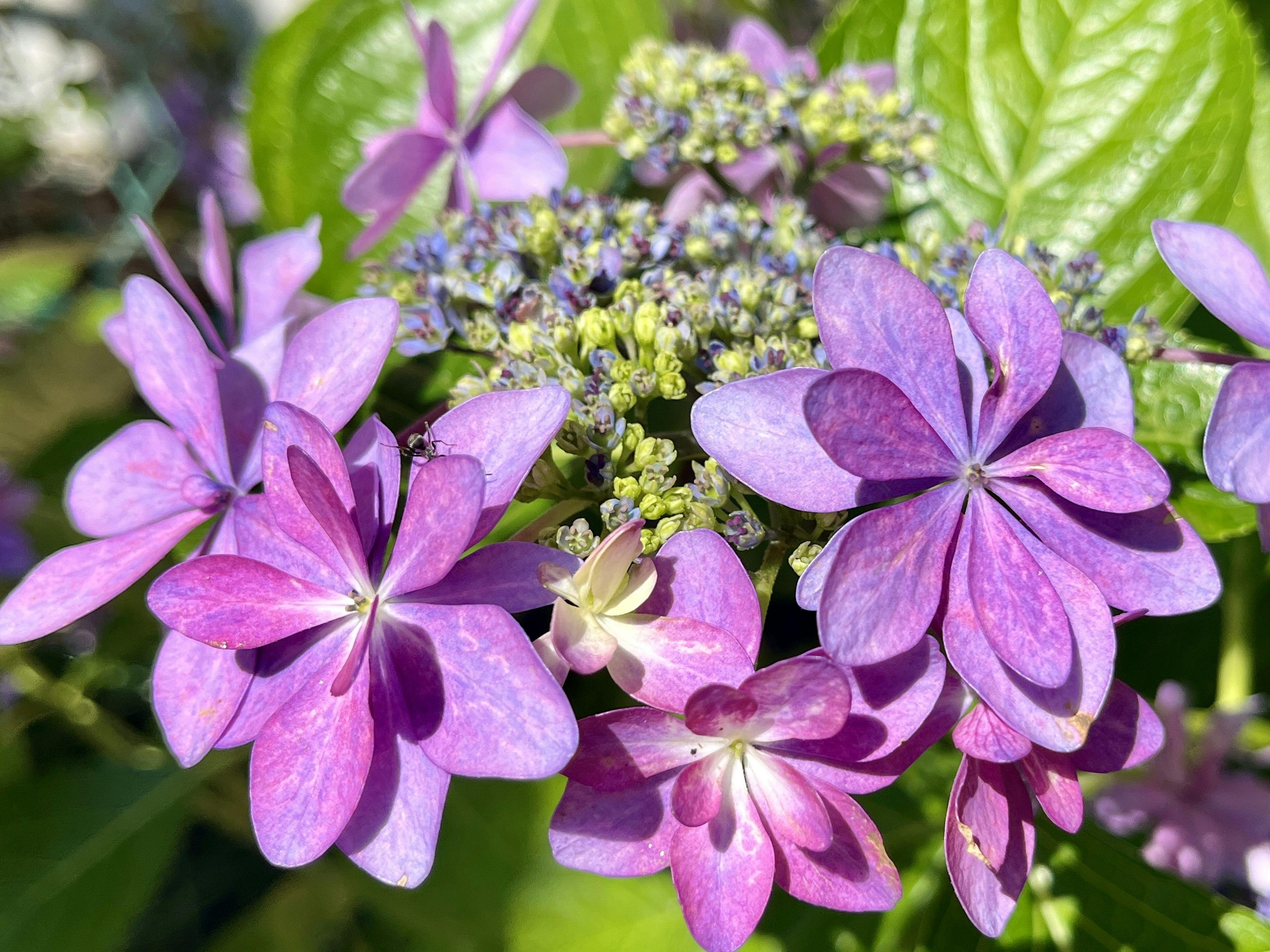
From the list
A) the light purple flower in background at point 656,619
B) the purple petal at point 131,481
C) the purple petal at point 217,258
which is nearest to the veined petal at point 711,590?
the light purple flower in background at point 656,619

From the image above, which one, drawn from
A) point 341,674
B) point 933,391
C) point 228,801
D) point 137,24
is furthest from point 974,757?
point 137,24

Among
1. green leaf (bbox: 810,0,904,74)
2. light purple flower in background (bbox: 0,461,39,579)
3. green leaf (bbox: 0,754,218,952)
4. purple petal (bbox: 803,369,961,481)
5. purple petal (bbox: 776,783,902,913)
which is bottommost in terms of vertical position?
green leaf (bbox: 0,754,218,952)

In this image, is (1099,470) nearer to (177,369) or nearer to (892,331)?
(892,331)

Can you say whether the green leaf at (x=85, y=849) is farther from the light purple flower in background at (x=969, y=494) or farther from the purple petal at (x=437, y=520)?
the light purple flower in background at (x=969, y=494)

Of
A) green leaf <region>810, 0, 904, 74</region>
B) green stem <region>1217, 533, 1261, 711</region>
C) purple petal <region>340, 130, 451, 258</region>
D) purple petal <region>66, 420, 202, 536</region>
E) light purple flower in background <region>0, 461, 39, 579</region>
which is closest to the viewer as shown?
purple petal <region>66, 420, 202, 536</region>

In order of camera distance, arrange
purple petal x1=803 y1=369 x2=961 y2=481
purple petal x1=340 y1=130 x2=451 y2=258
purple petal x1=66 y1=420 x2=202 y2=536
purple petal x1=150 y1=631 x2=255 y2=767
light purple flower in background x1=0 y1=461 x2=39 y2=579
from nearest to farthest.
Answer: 1. purple petal x1=803 y1=369 x2=961 y2=481
2. purple petal x1=150 y1=631 x2=255 y2=767
3. purple petal x1=66 y1=420 x2=202 y2=536
4. purple petal x1=340 y1=130 x2=451 y2=258
5. light purple flower in background x1=0 y1=461 x2=39 y2=579

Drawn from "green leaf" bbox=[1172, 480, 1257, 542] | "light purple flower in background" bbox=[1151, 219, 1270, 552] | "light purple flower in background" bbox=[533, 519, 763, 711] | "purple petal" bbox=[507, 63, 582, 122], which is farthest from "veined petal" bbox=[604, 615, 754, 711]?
"purple petal" bbox=[507, 63, 582, 122]

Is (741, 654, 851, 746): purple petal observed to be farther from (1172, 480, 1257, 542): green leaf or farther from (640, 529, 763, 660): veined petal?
(1172, 480, 1257, 542): green leaf

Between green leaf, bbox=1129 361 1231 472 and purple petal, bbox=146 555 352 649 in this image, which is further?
green leaf, bbox=1129 361 1231 472
